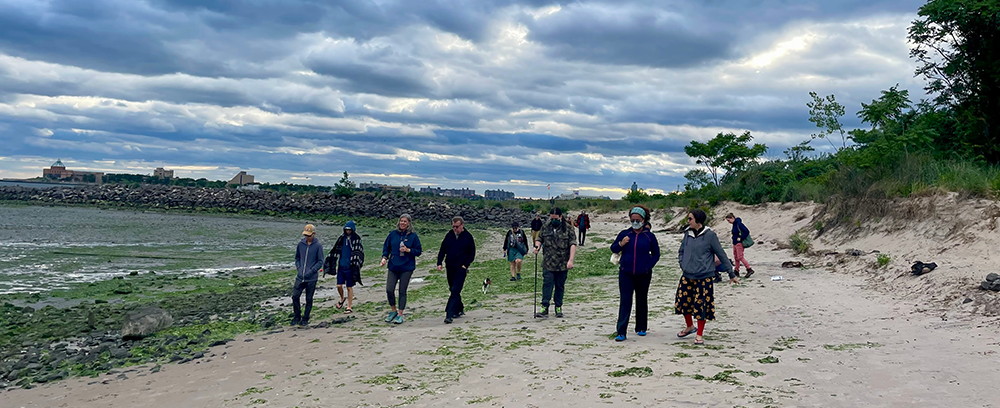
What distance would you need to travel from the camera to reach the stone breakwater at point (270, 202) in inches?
2955

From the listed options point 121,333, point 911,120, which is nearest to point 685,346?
A: point 121,333

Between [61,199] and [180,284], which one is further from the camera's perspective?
[61,199]

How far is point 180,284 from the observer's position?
19250 mm

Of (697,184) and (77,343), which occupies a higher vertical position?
(697,184)

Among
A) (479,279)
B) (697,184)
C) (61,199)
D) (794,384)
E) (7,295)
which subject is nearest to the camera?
(794,384)

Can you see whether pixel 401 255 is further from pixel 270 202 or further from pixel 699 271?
pixel 270 202

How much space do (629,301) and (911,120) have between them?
21.4 metres

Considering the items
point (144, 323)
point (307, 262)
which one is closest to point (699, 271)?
point (307, 262)

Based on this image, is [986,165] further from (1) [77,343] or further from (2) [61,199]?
(2) [61,199]

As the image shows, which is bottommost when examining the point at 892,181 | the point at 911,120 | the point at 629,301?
the point at 629,301

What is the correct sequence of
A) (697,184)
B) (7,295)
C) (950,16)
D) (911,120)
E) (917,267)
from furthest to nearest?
(697,184)
(911,120)
(950,16)
(7,295)
(917,267)

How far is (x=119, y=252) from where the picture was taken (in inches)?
1136

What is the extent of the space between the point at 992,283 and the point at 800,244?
1093 cm

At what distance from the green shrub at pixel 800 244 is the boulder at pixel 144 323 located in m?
17.7
